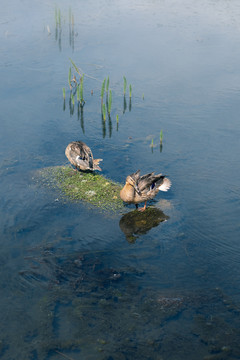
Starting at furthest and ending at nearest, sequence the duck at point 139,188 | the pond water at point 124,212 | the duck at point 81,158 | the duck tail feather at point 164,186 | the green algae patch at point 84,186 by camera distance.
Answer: the duck at point 81,158 → the duck tail feather at point 164,186 → the green algae patch at point 84,186 → the duck at point 139,188 → the pond water at point 124,212

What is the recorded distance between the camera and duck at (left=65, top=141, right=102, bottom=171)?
12.5 m

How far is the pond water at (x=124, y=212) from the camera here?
7656mm

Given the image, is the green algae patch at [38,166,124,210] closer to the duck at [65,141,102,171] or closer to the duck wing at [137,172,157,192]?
the duck at [65,141,102,171]

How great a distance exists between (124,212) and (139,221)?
0.57 metres

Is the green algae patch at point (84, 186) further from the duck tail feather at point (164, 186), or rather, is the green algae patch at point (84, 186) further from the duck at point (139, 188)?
the duck tail feather at point (164, 186)

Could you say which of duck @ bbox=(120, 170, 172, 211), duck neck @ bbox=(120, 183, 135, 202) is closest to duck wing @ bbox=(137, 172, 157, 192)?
duck @ bbox=(120, 170, 172, 211)

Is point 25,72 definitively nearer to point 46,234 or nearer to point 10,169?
point 10,169

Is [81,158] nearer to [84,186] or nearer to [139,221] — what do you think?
[84,186]

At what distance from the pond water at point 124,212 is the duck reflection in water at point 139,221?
47mm

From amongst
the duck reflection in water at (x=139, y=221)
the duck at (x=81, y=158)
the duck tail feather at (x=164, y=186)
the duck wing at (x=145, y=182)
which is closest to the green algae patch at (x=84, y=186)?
the duck at (x=81, y=158)

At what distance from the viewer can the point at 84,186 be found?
12078 millimetres

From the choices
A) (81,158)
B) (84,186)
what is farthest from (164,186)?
(81,158)

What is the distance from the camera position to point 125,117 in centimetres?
1712

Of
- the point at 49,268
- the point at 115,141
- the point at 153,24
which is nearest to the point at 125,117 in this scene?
the point at 115,141
